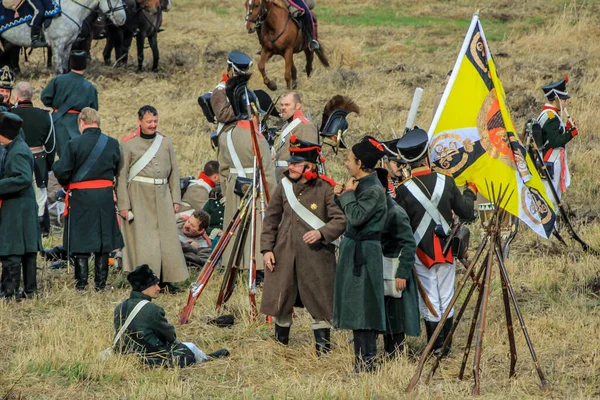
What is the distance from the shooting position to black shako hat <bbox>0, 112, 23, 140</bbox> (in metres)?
9.02

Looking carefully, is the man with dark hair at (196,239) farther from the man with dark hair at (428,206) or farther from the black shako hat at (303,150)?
the man with dark hair at (428,206)

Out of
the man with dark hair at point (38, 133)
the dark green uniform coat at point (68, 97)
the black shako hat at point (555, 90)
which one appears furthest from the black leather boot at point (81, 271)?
the black shako hat at point (555, 90)

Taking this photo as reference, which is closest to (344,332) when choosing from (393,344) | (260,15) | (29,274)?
(393,344)

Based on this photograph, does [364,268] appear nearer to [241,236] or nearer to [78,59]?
[241,236]

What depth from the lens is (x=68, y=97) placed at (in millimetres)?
11656

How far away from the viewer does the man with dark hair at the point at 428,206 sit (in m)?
7.32

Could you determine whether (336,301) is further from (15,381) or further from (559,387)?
(15,381)

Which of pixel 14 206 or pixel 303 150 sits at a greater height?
pixel 303 150

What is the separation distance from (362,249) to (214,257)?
2.29 m

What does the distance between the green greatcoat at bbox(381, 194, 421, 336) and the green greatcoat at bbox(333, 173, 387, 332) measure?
Answer: 0.41 ft

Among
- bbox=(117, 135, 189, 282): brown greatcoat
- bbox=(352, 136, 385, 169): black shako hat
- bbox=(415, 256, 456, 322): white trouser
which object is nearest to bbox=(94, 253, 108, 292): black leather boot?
bbox=(117, 135, 189, 282): brown greatcoat

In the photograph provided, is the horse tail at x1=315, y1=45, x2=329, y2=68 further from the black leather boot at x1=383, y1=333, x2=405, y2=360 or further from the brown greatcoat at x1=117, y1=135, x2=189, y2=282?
the black leather boot at x1=383, y1=333, x2=405, y2=360

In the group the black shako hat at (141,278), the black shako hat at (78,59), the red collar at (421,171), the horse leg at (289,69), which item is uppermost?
the horse leg at (289,69)

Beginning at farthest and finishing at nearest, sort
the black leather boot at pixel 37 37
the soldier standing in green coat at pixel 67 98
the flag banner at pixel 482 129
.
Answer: the black leather boot at pixel 37 37 < the soldier standing in green coat at pixel 67 98 < the flag banner at pixel 482 129
